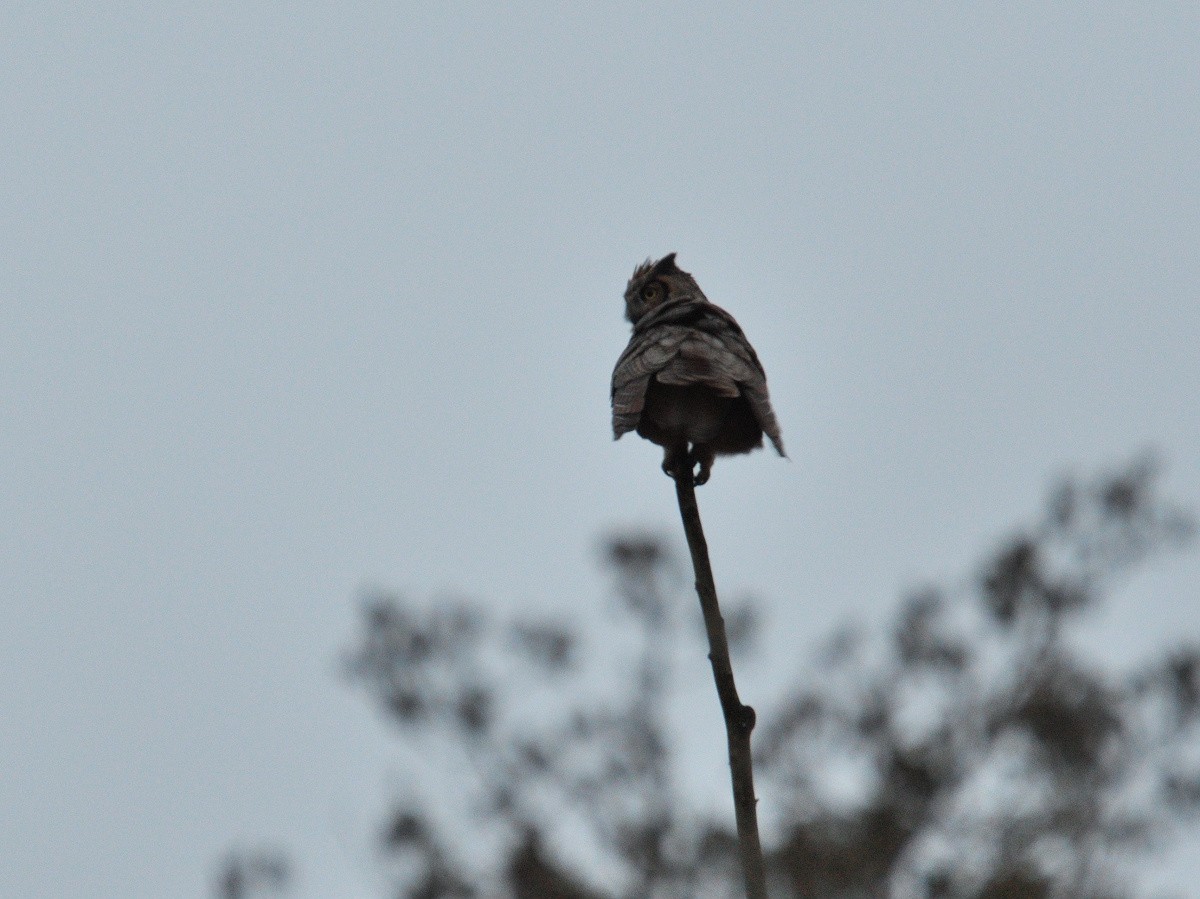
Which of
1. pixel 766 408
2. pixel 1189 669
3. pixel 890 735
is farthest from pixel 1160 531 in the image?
pixel 766 408

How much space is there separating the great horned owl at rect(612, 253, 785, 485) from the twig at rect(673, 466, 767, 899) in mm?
468

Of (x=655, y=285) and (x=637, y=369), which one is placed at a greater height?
(x=655, y=285)

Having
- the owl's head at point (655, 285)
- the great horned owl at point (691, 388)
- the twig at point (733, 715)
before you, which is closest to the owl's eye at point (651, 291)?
the owl's head at point (655, 285)

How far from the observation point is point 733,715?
301 cm

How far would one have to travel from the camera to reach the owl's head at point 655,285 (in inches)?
227

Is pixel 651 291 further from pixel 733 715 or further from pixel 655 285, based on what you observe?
pixel 733 715

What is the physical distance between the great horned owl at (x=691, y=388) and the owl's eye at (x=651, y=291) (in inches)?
68.6

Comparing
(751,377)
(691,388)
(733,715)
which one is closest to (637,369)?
(691,388)

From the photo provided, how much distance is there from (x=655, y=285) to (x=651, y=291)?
0.09ft

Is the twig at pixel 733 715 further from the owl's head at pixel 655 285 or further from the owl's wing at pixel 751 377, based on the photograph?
the owl's head at pixel 655 285

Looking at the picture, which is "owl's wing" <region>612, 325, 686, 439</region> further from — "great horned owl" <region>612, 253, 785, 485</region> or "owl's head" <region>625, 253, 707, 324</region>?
"owl's head" <region>625, 253, 707, 324</region>

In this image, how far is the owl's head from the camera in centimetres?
577

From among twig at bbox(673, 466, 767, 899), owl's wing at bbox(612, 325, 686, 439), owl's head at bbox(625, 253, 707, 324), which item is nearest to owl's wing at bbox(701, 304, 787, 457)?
owl's wing at bbox(612, 325, 686, 439)

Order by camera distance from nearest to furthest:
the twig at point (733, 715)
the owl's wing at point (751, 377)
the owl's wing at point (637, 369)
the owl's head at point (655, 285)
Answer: the twig at point (733, 715)
the owl's wing at point (637, 369)
the owl's wing at point (751, 377)
the owl's head at point (655, 285)
